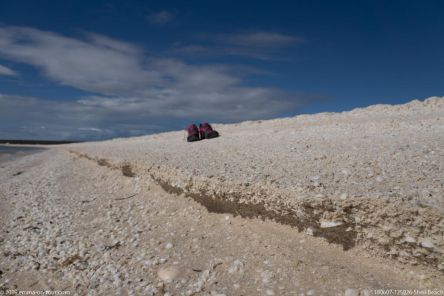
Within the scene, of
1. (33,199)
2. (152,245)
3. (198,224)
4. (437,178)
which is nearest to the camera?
(437,178)

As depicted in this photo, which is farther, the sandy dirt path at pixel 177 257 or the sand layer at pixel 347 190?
the sandy dirt path at pixel 177 257

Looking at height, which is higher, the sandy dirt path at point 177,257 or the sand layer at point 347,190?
the sand layer at point 347,190

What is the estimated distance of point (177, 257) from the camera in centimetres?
482

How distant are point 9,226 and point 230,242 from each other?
18.2ft

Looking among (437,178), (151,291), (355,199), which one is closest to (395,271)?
(355,199)

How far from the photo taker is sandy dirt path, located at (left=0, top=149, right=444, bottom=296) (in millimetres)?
3729

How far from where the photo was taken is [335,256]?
159 inches

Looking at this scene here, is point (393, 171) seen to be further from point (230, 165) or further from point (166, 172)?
point (166, 172)

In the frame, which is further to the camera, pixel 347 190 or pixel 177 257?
pixel 177 257

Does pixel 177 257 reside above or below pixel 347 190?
below

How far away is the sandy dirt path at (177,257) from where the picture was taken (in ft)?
12.2

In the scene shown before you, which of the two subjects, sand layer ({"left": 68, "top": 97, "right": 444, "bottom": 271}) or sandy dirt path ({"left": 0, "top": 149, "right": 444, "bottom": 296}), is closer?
sand layer ({"left": 68, "top": 97, "right": 444, "bottom": 271})

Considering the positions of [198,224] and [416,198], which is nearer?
[416,198]

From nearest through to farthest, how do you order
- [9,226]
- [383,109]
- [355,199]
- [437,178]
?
[355,199] → [437,178] → [9,226] → [383,109]
